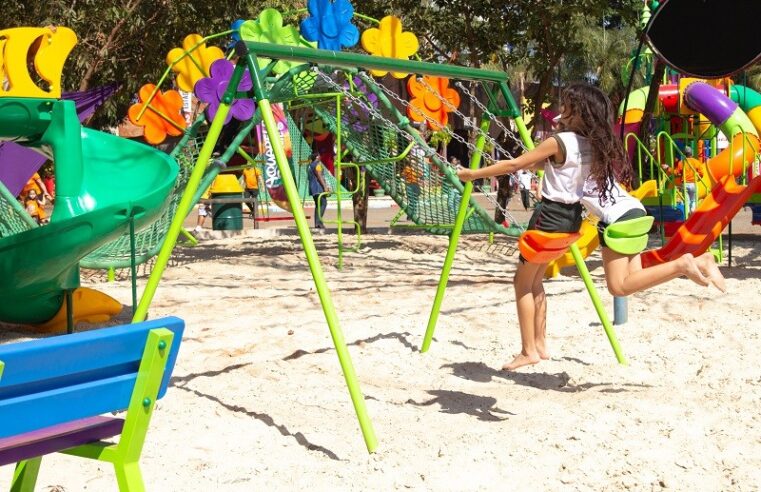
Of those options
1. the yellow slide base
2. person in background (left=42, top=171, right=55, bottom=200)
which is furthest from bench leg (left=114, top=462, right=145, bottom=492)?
person in background (left=42, top=171, right=55, bottom=200)

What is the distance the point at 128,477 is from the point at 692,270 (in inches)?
105

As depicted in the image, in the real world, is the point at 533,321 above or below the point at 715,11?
below

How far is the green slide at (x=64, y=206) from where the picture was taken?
5.37m

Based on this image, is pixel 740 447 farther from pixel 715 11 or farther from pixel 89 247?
pixel 715 11

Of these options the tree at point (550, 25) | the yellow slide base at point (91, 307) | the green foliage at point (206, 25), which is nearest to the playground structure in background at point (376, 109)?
the yellow slide base at point (91, 307)

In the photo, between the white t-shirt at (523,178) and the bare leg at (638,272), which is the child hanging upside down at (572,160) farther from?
the white t-shirt at (523,178)

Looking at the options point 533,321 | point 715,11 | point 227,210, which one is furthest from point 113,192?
point 227,210

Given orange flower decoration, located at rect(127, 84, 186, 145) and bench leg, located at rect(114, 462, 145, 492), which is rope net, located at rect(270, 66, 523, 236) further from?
bench leg, located at rect(114, 462, 145, 492)

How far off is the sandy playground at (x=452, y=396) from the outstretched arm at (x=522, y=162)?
3.32ft

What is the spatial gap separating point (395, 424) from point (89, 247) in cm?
227

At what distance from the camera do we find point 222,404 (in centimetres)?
439

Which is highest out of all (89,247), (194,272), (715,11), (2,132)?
(715,11)

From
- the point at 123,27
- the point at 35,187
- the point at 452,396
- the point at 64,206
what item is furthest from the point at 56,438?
the point at 35,187

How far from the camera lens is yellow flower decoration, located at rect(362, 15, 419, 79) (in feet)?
29.0
